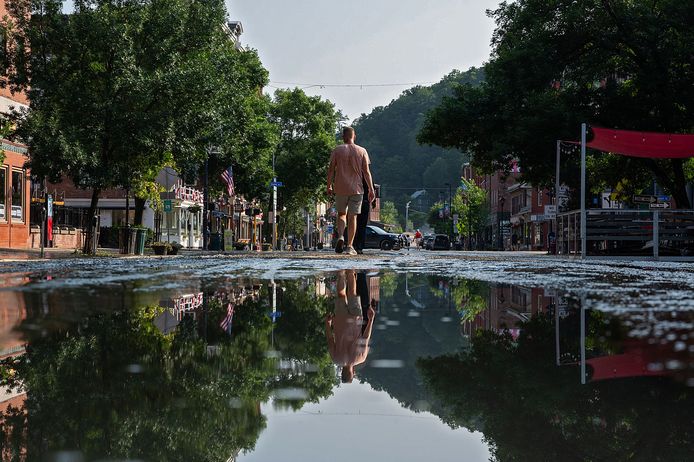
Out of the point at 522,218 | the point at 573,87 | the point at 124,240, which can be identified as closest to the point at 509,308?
the point at 573,87

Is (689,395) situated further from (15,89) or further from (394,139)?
(394,139)

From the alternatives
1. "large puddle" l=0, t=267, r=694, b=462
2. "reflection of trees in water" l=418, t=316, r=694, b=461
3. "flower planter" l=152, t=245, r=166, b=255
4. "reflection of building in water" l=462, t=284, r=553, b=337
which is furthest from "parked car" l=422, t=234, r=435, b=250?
"reflection of trees in water" l=418, t=316, r=694, b=461

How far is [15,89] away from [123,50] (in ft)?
13.3

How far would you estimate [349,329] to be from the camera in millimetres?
4160

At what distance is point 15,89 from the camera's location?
26062 mm

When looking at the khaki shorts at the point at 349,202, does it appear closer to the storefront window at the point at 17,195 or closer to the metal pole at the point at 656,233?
the metal pole at the point at 656,233

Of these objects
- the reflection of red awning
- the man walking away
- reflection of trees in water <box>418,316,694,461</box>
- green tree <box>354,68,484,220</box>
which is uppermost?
green tree <box>354,68,484,220</box>

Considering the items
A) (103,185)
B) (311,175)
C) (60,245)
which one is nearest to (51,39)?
(103,185)

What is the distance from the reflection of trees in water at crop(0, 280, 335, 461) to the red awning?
1706 cm

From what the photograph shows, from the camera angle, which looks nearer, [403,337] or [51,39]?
[403,337]

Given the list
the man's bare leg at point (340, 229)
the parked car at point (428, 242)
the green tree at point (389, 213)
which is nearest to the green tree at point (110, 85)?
the man's bare leg at point (340, 229)

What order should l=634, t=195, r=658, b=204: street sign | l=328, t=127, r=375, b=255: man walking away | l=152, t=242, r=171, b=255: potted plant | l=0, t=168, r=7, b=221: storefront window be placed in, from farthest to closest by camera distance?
1. l=0, t=168, r=7, b=221: storefront window
2. l=634, t=195, r=658, b=204: street sign
3. l=152, t=242, r=171, b=255: potted plant
4. l=328, t=127, r=375, b=255: man walking away

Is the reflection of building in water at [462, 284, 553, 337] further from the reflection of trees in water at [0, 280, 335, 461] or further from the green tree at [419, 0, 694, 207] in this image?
the green tree at [419, 0, 694, 207]

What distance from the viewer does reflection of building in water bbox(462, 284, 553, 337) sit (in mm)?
4469
